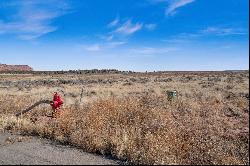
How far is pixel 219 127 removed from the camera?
50.3ft

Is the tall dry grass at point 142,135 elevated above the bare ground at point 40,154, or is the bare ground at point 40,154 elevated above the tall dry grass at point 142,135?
the tall dry grass at point 142,135

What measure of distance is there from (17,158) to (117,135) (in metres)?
2.52

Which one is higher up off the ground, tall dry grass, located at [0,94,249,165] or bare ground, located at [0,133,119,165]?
tall dry grass, located at [0,94,249,165]

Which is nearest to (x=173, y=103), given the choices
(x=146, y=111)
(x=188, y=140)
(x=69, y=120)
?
(x=146, y=111)

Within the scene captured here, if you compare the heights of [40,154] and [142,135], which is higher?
[142,135]

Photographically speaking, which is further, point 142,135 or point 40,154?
point 142,135

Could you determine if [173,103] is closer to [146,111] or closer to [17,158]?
[146,111]

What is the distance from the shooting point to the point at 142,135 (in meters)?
10.8

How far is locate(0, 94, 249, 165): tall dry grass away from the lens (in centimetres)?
915

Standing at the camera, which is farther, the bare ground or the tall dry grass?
the bare ground

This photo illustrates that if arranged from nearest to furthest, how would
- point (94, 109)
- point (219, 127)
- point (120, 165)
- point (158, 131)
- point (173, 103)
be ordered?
1. point (120, 165)
2. point (158, 131)
3. point (94, 109)
4. point (219, 127)
5. point (173, 103)

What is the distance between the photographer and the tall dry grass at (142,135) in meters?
9.15

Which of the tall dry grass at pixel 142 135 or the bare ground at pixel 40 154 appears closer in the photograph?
the tall dry grass at pixel 142 135

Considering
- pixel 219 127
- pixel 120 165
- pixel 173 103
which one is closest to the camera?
pixel 120 165
